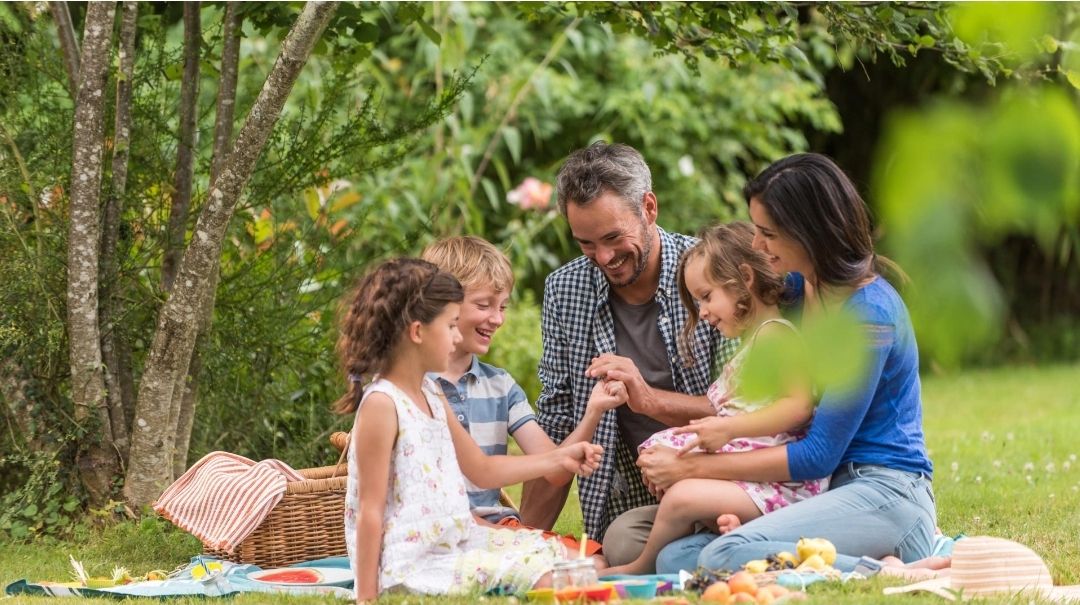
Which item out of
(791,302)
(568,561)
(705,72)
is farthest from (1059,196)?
(705,72)

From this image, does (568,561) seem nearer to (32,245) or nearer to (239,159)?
(239,159)

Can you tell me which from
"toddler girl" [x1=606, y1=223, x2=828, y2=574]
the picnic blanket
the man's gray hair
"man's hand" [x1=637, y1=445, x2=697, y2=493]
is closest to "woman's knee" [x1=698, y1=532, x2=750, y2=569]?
"toddler girl" [x1=606, y1=223, x2=828, y2=574]

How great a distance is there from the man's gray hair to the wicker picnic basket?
1.01m

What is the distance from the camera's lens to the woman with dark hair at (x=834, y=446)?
2.63 metres

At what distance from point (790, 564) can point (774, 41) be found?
2494mm

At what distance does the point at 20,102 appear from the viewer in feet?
13.7

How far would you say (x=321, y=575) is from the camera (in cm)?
328

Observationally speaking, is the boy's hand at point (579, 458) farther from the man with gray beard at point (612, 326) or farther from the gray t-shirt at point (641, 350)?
the gray t-shirt at point (641, 350)

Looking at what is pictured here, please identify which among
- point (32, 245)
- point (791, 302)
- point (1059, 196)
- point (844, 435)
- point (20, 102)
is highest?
point (20, 102)

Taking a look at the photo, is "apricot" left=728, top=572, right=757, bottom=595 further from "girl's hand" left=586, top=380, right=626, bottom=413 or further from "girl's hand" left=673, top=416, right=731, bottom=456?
"girl's hand" left=586, top=380, right=626, bottom=413

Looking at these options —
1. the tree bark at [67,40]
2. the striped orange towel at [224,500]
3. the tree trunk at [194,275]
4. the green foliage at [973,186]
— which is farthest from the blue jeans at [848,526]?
the tree bark at [67,40]

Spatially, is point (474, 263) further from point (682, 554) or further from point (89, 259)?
point (89, 259)

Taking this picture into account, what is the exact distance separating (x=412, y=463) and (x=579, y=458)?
0.42m

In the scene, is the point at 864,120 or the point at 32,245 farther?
the point at 864,120
